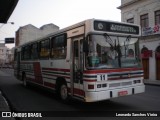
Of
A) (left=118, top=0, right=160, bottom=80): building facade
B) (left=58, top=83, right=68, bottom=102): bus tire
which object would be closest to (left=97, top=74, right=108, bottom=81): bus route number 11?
(left=58, top=83, right=68, bottom=102): bus tire

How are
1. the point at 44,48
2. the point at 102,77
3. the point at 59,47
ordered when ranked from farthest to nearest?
1. the point at 44,48
2. the point at 59,47
3. the point at 102,77

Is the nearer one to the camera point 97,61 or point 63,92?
point 97,61

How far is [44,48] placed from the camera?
14188 mm

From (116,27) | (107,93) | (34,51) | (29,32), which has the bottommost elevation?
(107,93)

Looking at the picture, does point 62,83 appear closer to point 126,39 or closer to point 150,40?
point 126,39

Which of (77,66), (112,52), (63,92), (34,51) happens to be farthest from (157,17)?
(77,66)

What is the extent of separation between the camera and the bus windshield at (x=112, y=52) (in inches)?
370

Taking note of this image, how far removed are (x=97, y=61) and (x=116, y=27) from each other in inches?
63.4

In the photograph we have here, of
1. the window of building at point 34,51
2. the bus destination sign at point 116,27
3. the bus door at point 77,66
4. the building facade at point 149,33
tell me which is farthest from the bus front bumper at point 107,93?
the building facade at point 149,33

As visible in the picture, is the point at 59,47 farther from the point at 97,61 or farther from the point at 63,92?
the point at 97,61

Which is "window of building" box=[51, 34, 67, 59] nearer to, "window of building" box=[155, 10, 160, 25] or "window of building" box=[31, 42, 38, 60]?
"window of building" box=[31, 42, 38, 60]

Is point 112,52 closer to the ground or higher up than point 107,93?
higher up

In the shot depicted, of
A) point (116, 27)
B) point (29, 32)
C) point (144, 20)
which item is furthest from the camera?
point (29, 32)

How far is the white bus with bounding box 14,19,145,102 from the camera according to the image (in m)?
9.34
